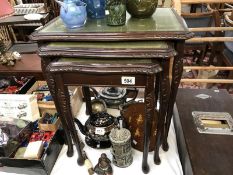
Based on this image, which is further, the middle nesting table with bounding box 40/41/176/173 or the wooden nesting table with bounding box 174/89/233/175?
the wooden nesting table with bounding box 174/89/233/175

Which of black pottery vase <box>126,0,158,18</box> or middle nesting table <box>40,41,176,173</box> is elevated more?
black pottery vase <box>126,0,158,18</box>

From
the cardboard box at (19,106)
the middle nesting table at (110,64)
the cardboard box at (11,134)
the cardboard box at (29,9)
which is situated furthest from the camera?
the cardboard box at (29,9)

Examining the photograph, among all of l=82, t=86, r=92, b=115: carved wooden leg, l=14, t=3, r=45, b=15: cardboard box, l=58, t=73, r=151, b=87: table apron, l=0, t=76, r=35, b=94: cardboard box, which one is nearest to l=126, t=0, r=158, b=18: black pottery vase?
l=58, t=73, r=151, b=87: table apron

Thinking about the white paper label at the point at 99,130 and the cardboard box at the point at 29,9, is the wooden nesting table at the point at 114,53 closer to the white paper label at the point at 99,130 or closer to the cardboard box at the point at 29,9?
the white paper label at the point at 99,130

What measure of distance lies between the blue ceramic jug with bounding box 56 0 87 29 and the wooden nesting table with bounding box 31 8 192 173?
30mm

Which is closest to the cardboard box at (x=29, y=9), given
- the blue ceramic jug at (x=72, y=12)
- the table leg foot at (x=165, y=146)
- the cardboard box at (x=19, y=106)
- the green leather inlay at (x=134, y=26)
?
the cardboard box at (x=19, y=106)

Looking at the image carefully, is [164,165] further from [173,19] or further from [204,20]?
[204,20]

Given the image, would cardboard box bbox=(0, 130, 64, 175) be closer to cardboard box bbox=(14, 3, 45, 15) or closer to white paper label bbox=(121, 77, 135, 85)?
white paper label bbox=(121, 77, 135, 85)

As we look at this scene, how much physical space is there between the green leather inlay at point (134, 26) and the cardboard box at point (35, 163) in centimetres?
48

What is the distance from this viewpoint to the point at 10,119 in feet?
3.67

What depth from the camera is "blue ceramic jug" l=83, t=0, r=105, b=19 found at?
2.64 ft

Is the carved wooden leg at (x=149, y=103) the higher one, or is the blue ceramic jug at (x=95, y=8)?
the blue ceramic jug at (x=95, y=8)

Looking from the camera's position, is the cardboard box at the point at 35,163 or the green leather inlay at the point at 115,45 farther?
the cardboard box at the point at 35,163

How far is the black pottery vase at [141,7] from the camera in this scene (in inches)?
30.3
